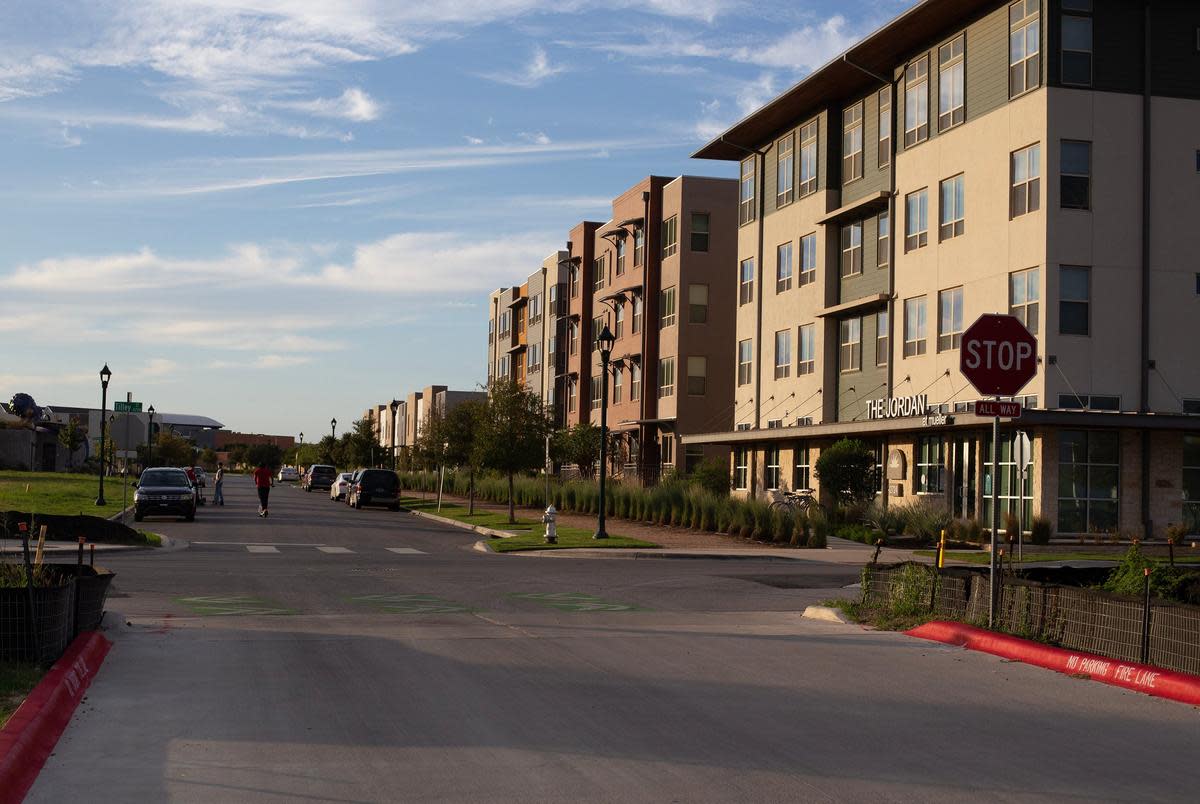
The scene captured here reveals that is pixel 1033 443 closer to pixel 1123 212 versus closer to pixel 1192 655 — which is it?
pixel 1123 212

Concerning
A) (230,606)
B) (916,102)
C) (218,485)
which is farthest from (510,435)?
(230,606)

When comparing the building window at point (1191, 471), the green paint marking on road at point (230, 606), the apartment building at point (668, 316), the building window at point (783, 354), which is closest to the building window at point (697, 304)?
the apartment building at point (668, 316)

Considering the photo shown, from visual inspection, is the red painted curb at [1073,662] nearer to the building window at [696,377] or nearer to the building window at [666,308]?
the building window at [696,377]

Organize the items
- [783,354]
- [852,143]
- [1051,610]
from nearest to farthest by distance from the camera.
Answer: [1051,610] → [852,143] → [783,354]

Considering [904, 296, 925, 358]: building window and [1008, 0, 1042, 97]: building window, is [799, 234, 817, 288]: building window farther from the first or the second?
[1008, 0, 1042, 97]: building window

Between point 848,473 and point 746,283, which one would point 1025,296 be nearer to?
point 848,473

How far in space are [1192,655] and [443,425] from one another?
4485 centimetres

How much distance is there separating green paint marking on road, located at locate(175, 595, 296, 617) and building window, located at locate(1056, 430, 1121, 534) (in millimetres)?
24063

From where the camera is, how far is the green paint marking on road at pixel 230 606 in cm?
1510

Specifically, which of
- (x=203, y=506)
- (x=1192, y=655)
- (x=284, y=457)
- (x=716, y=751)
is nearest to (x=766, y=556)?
(x=1192, y=655)

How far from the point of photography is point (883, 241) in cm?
4312

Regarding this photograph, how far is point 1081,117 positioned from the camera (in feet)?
112

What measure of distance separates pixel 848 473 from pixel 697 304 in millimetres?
19620

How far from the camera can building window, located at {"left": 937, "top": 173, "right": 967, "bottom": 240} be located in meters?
37.9
